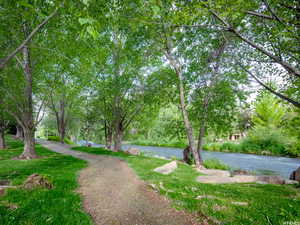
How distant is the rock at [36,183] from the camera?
16.5 ft

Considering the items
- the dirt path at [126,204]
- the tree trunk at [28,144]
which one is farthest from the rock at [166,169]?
the tree trunk at [28,144]

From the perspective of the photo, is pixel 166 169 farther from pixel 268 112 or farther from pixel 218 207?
pixel 268 112

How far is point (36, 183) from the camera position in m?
5.16

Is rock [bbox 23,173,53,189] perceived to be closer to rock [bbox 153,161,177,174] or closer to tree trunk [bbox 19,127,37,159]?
rock [bbox 153,161,177,174]

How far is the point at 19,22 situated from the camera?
8141 mm

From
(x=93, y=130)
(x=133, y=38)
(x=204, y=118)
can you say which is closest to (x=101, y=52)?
(x=133, y=38)

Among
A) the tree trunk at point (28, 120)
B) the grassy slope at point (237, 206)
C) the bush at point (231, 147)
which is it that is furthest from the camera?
the bush at point (231, 147)

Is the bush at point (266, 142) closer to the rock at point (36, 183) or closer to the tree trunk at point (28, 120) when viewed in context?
the rock at point (36, 183)

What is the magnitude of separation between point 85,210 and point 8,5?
8681 millimetres

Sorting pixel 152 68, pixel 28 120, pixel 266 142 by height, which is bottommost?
pixel 266 142

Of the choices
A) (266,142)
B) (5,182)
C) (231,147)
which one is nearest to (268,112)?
(266,142)

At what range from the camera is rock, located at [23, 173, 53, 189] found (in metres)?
5.03

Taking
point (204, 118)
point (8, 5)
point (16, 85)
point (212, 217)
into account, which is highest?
point (8, 5)

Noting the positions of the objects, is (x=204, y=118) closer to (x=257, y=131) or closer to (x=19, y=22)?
(x=19, y=22)
